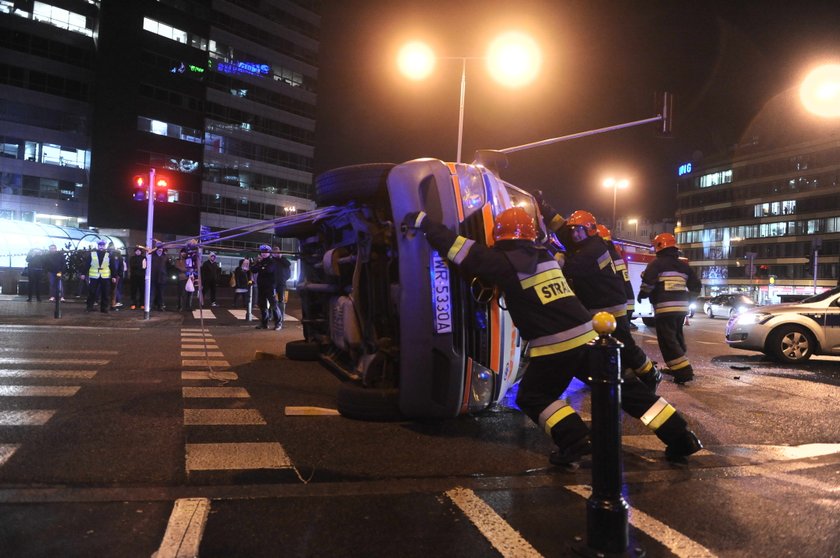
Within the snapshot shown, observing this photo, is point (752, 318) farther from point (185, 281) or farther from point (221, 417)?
point (185, 281)

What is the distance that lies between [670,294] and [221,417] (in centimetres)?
610


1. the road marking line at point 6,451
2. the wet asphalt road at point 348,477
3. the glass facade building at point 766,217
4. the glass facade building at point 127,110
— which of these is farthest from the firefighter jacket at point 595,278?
the glass facade building at point 766,217

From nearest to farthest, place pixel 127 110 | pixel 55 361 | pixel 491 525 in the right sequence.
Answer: pixel 491 525 < pixel 55 361 < pixel 127 110

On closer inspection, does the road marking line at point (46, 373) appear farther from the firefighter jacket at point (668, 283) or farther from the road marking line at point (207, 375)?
the firefighter jacket at point (668, 283)

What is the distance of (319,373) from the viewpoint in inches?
318

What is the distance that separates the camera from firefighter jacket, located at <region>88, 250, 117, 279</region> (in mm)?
15533

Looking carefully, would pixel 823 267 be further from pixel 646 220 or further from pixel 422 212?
pixel 422 212

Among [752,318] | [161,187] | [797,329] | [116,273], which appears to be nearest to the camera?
[797,329]

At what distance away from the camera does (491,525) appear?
10.8 ft

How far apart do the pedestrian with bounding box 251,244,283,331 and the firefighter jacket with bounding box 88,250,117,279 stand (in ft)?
15.3

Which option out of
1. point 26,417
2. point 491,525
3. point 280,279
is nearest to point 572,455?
point 491,525

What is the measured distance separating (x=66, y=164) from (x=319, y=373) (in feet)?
191

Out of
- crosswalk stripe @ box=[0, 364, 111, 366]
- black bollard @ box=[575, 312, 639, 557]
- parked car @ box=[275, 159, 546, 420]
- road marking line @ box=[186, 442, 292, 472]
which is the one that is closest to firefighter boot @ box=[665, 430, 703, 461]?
parked car @ box=[275, 159, 546, 420]

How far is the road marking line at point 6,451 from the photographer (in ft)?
13.4
